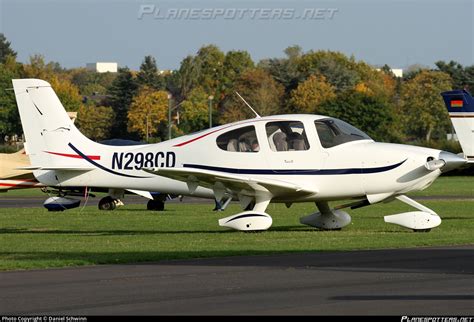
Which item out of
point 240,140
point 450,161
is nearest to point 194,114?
point 240,140

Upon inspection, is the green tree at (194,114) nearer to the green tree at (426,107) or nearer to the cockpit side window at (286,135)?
the green tree at (426,107)

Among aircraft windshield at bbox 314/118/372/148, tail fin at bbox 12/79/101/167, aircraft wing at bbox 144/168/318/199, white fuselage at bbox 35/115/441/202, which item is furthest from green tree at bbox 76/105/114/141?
aircraft windshield at bbox 314/118/372/148

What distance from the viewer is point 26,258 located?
17.5m

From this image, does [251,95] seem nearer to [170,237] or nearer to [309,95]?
[309,95]

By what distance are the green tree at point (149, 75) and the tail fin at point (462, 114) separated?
3997 inches

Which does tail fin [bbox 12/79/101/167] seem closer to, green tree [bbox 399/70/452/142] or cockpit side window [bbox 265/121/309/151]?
cockpit side window [bbox 265/121/309/151]

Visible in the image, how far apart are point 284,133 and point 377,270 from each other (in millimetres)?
8118

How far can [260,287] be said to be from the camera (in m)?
13.2

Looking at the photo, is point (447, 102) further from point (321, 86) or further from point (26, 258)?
point (321, 86)

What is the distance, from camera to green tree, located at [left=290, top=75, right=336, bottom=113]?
369 feet

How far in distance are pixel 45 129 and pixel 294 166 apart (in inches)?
242

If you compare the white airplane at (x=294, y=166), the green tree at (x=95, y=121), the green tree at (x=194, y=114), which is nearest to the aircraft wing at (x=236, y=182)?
the white airplane at (x=294, y=166)

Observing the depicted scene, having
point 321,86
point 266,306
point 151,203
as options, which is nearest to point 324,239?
point 266,306

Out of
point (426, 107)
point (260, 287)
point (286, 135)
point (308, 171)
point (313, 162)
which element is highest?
point (286, 135)
